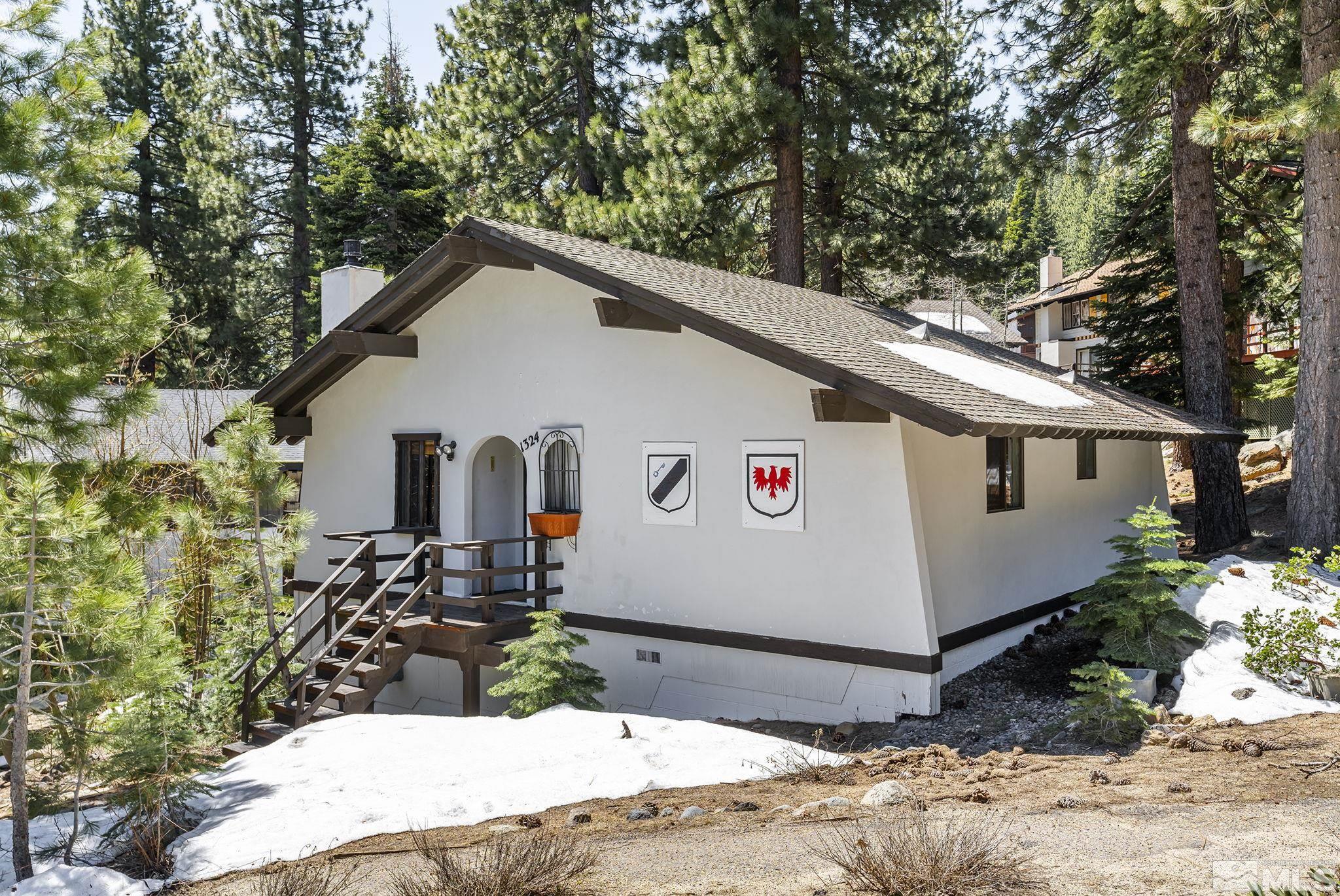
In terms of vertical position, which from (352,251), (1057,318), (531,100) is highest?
(531,100)

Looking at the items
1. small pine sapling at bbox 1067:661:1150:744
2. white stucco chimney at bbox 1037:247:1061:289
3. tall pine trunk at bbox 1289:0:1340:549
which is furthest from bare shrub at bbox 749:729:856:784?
white stucco chimney at bbox 1037:247:1061:289

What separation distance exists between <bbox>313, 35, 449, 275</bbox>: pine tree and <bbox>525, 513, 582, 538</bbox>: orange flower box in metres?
16.5

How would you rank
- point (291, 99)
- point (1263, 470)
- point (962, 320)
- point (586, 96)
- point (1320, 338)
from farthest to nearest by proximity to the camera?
point (962, 320), point (291, 99), point (1263, 470), point (586, 96), point (1320, 338)

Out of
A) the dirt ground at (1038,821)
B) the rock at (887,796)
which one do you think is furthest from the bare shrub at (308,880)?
the rock at (887,796)

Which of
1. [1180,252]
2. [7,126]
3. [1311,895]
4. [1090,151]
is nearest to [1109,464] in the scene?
[1180,252]

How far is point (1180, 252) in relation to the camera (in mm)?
16062

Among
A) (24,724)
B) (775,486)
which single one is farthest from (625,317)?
(24,724)

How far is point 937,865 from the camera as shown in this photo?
12.8 feet

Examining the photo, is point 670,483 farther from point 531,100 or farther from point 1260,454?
point 1260,454

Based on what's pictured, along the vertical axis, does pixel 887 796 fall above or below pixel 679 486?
below

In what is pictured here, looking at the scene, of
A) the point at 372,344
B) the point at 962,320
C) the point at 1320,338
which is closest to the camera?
the point at 372,344

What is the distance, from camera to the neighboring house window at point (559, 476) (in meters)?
11.0

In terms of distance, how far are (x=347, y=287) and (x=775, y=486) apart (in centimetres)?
828

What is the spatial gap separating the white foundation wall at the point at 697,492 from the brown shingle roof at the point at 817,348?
53 cm
